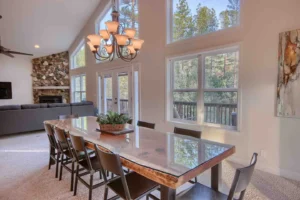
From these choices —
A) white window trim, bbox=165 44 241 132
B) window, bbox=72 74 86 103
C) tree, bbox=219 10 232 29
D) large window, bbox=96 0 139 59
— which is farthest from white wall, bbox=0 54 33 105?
tree, bbox=219 10 232 29

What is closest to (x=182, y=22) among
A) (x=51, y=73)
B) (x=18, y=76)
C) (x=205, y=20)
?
(x=205, y=20)

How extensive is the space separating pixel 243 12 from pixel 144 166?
2.92 metres

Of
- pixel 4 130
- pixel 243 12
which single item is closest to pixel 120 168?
pixel 243 12

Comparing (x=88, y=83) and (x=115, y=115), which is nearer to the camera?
(x=115, y=115)

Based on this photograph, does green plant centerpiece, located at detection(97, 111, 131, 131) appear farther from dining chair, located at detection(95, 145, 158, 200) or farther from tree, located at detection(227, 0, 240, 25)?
tree, located at detection(227, 0, 240, 25)

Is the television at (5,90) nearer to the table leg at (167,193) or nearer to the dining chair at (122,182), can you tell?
the dining chair at (122,182)

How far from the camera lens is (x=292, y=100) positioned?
254 centimetres

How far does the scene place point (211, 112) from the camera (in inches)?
142

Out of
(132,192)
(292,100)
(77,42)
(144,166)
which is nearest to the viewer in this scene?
(144,166)

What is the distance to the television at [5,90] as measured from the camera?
305 inches

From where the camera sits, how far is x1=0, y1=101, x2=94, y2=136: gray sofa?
4.87 m

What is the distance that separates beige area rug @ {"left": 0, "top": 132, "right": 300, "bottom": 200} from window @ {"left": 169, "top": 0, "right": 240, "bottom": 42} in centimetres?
246

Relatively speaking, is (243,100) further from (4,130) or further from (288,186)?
(4,130)

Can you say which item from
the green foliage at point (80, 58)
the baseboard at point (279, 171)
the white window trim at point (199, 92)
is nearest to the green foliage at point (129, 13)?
the white window trim at point (199, 92)
